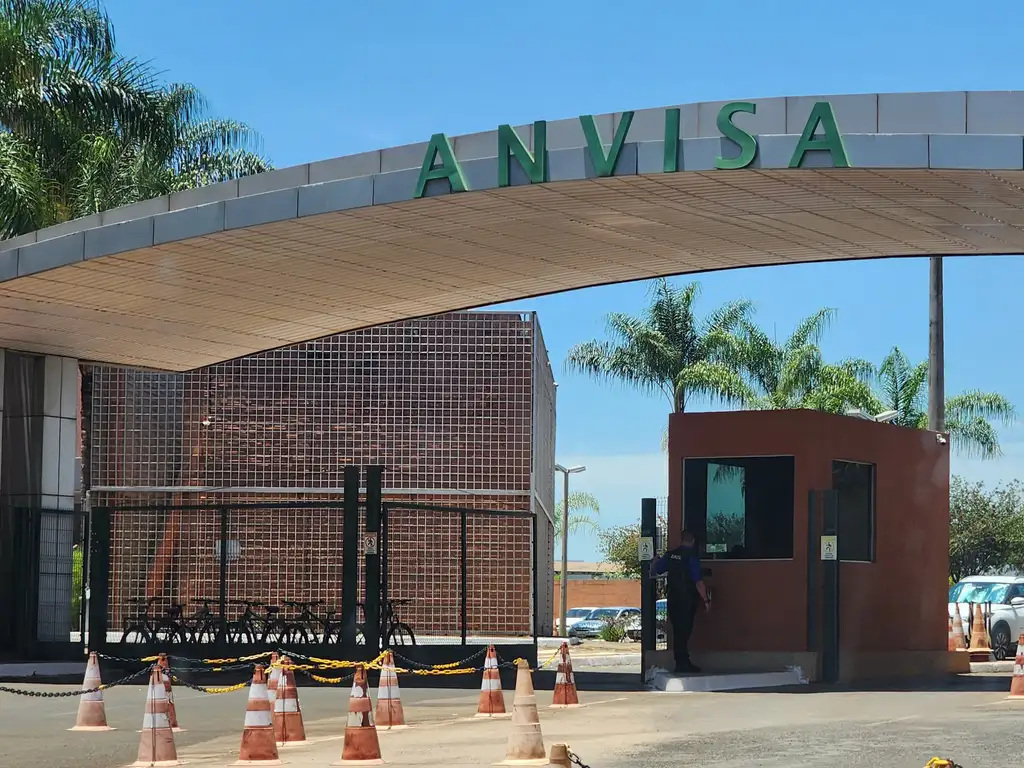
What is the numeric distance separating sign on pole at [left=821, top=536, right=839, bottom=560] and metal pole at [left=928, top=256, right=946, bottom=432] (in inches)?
646

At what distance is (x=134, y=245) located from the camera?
826 inches

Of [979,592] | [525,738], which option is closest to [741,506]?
[525,738]

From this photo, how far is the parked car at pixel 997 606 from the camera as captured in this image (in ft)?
107

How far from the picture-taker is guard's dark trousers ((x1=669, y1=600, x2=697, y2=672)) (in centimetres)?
2212

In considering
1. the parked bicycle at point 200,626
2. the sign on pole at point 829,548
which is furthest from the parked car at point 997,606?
the parked bicycle at point 200,626

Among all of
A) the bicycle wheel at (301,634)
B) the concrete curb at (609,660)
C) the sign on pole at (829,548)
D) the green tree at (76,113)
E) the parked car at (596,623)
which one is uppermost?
the green tree at (76,113)

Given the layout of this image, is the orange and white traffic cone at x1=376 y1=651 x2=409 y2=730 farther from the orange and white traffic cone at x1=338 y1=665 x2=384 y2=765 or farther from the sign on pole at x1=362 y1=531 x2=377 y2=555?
the sign on pole at x1=362 y1=531 x2=377 y2=555

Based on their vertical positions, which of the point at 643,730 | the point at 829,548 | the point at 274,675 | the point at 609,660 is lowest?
the point at 609,660

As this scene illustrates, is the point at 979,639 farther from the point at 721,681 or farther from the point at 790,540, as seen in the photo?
the point at 721,681

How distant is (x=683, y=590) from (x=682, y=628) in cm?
49

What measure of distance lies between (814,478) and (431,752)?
35.2 ft

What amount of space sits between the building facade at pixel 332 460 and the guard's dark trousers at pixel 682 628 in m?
17.0

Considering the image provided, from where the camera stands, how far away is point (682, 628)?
72.8 feet

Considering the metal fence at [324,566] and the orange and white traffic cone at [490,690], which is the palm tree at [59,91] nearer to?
the metal fence at [324,566]
